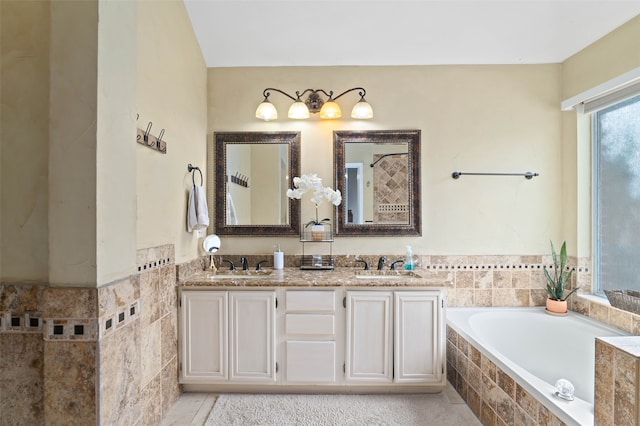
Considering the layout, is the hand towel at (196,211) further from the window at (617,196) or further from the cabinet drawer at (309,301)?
the window at (617,196)

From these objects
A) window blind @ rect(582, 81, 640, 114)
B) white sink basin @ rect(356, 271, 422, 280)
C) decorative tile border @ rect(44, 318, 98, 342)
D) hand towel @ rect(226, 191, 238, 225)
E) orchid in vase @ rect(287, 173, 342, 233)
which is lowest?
white sink basin @ rect(356, 271, 422, 280)

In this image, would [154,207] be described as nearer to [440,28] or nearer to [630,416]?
[630,416]

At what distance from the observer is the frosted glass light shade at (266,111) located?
251cm

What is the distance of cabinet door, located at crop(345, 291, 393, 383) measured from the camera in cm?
211

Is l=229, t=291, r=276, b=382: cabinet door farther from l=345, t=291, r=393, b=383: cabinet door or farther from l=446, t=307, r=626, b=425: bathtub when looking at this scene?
l=446, t=307, r=626, b=425: bathtub

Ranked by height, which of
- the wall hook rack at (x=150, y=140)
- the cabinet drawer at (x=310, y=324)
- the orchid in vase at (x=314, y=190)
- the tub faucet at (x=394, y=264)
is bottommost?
the cabinet drawer at (x=310, y=324)

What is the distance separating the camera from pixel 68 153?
3.22 ft

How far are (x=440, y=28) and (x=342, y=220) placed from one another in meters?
1.65

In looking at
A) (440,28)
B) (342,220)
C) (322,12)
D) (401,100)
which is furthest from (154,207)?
(440,28)

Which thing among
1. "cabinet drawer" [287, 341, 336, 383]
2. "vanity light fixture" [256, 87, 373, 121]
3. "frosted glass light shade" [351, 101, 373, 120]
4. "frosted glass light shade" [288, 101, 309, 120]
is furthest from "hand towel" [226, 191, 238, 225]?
"frosted glass light shade" [351, 101, 373, 120]

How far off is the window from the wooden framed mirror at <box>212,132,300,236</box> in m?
2.36

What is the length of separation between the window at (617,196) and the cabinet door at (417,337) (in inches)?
54.4

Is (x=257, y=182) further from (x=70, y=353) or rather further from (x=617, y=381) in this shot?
(x=617, y=381)

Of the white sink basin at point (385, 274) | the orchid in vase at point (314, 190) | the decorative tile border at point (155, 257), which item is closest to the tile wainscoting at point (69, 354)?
the decorative tile border at point (155, 257)
